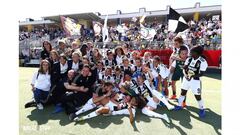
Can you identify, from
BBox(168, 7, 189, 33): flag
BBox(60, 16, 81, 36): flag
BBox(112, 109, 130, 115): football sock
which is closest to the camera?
BBox(112, 109, 130, 115): football sock

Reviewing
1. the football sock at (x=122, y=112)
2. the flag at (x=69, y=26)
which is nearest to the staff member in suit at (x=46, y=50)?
the football sock at (x=122, y=112)

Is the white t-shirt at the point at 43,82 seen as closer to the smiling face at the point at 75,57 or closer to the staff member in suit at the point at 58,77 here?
the staff member in suit at the point at 58,77

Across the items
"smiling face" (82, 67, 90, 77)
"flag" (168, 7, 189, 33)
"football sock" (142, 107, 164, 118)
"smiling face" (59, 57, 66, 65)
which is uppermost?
"flag" (168, 7, 189, 33)

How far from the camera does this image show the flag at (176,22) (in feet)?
23.4

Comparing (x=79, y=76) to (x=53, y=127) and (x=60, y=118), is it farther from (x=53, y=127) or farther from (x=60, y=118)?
(x=53, y=127)

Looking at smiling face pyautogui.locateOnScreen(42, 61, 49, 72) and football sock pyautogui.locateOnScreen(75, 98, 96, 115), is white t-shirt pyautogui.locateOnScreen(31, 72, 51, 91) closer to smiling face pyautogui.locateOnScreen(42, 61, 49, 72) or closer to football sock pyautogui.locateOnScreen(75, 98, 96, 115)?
smiling face pyautogui.locateOnScreen(42, 61, 49, 72)

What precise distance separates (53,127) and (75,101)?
99 centimetres

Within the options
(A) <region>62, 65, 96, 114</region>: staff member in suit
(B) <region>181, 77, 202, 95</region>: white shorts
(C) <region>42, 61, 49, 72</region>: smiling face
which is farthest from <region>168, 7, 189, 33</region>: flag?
(C) <region>42, 61, 49, 72</region>: smiling face

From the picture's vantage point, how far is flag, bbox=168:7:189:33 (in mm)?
7145

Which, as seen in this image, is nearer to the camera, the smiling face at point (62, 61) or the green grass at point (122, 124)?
the green grass at point (122, 124)

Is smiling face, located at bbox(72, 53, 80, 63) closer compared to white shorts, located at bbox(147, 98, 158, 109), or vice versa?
white shorts, located at bbox(147, 98, 158, 109)

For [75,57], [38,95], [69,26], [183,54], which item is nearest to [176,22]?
[183,54]

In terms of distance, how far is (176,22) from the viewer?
7234mm

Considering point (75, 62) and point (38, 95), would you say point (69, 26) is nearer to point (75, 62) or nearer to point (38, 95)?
point (75, 62)
